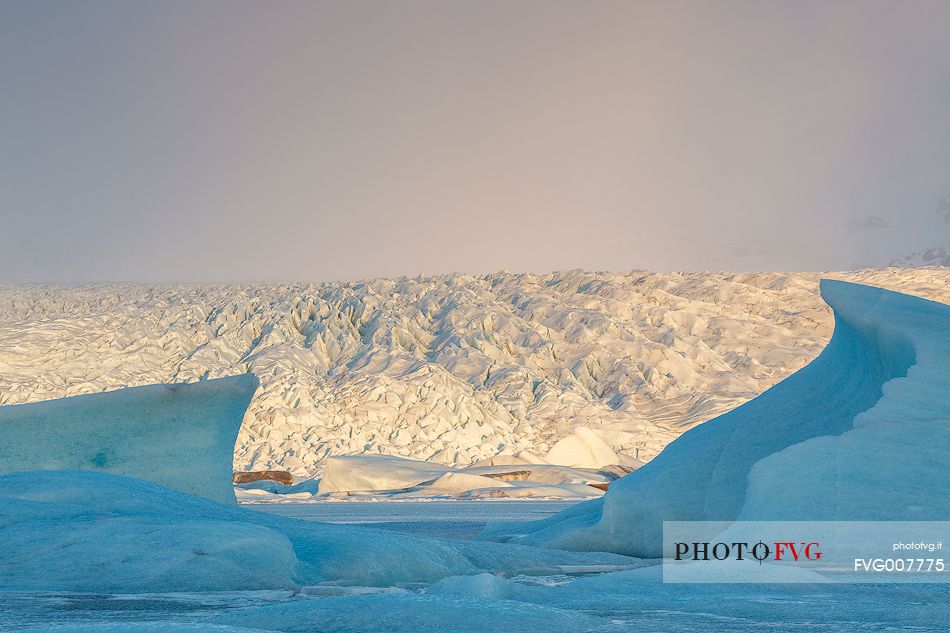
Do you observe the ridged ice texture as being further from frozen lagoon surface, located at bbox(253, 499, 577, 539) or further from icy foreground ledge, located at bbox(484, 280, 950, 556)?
icy foreground ledge, located at bbox(484, 280, 950, 556)

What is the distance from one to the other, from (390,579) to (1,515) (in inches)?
75.1

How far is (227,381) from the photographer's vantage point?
7262mm

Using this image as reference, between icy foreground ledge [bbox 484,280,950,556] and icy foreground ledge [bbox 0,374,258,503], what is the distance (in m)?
2.59

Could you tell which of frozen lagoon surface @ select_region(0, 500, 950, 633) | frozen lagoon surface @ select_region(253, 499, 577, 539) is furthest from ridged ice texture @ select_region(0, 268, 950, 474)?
frozen lagoon surface @ select_region(0, 500, 950, 633)

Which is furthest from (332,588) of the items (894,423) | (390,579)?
(894,423)

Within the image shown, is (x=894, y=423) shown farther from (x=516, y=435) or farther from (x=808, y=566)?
(x=516, y=435)

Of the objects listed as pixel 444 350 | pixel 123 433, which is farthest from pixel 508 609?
pixel 444 350

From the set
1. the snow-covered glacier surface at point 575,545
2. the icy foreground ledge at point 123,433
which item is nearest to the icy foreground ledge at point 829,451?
the snow-covered glacier surface at point 575,545

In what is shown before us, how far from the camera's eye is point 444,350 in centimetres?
3269

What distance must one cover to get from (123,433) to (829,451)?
5177 millimetres

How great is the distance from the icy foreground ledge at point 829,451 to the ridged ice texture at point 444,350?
19.9 metres

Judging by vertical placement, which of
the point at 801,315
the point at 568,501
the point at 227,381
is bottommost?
the point at 568,501

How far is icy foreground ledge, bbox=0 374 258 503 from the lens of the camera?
7.16m

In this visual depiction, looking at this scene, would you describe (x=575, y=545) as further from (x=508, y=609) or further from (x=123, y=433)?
(x=508, y=609)
